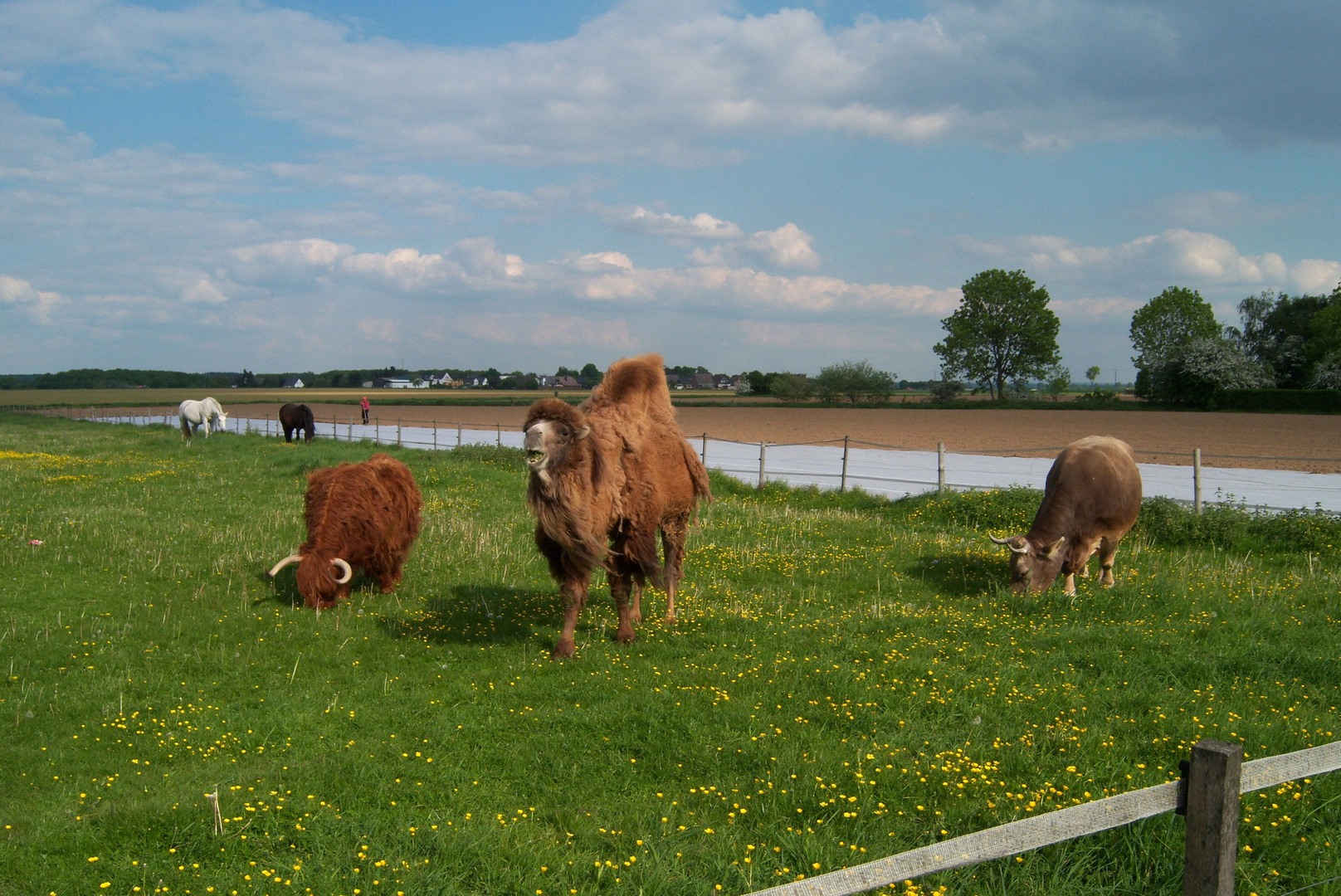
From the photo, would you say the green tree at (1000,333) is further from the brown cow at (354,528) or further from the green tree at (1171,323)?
the brown cow at (354,528)

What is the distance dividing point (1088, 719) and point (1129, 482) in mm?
5421

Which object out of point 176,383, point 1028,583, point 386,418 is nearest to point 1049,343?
point 386,418

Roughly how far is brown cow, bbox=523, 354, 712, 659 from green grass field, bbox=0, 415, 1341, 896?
0.57 m

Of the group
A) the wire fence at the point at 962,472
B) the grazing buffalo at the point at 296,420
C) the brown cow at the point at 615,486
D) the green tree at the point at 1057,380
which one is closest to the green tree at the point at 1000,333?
the green tree at the point at 1057,380

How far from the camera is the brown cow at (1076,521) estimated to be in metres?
9.07

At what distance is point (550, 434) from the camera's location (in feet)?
21.8

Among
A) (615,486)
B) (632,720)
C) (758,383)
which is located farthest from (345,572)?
(758,383)

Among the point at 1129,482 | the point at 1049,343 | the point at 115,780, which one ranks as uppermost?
the point at 1049,343

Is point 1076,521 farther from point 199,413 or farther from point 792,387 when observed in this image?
point 792,387

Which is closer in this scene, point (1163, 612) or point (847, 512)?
point (1163, 612)

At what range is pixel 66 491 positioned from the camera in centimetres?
1688

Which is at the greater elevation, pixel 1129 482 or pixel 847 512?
pixel 1129 482

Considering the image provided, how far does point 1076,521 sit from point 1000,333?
80641 millimetres

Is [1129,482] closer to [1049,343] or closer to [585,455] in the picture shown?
[585,455]
